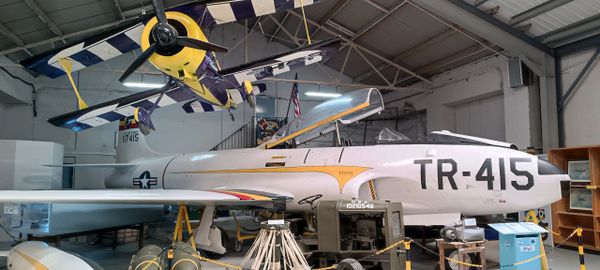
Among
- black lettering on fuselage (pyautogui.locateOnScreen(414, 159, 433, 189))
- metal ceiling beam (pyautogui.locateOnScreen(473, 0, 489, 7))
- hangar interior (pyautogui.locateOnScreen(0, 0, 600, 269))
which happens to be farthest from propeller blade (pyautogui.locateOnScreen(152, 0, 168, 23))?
metal ceiling beam (pyautogui.locateOnScreen(473, 0, 489, 7))

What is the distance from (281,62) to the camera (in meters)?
8.30

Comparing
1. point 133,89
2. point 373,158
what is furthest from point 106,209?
point 133,89

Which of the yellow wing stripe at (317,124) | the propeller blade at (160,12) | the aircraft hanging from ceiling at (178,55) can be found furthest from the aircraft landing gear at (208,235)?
the propeller blade at (160,12)

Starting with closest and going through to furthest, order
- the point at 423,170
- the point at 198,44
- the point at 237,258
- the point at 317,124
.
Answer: the point at 198,44 < the point at 423,170 < the point at 317,124 < the point at 237,258

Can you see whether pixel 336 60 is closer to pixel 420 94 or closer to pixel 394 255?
pixel 420 94

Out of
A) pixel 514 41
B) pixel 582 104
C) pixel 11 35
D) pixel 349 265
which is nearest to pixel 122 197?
pixel 349 265

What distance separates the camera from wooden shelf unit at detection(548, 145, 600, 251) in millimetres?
7578

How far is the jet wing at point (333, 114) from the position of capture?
6773mm

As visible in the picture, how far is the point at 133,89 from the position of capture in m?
14.4

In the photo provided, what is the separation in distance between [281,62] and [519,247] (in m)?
5.44

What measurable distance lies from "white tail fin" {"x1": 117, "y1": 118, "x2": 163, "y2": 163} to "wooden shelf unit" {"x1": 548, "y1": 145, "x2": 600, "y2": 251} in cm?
912

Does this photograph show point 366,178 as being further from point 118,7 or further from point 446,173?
point 118,7

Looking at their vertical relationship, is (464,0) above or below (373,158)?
above

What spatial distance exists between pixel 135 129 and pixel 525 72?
10440mm
